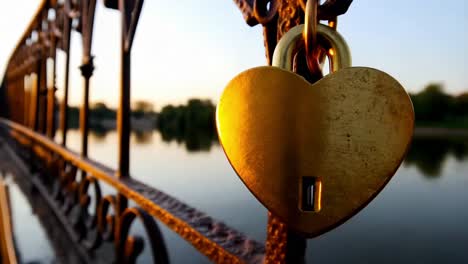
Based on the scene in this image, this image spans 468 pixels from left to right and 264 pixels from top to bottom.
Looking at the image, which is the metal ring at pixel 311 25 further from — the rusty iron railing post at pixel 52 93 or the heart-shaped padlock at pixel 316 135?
the rusty iron railing post at pixel 52 93

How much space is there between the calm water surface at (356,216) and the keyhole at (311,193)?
4.72 ft

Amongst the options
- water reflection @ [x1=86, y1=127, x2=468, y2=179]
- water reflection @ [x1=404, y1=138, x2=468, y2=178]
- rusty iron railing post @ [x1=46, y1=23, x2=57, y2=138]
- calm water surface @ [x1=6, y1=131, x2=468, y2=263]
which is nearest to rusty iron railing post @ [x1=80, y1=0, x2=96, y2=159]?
calm water surface @ [x1=6, y1=131, x2=468, y2=263]

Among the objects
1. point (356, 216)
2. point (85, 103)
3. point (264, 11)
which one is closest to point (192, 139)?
point (356, 216)

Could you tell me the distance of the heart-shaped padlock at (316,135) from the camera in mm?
230

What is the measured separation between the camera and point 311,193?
247mm

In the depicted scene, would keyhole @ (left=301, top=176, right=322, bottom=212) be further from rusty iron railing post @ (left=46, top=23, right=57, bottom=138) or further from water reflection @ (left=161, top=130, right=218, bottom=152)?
water reflection @ (left=161, top=130, right=218, bottom=152)

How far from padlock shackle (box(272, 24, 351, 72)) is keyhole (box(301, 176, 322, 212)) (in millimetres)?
104

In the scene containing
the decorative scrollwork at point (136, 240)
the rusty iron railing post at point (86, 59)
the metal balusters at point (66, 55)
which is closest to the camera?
the decorative scrollwork at point (136, 240)

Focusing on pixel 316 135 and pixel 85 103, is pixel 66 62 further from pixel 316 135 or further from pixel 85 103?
pixel 316 135

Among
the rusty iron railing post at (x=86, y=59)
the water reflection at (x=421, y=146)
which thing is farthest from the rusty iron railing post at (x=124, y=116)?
the water reflection at (x=421, y=146)

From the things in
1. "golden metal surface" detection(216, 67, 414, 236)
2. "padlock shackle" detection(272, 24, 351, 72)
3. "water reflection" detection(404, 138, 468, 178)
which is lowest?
"water reflection" detection(404, 138, 468, 178)

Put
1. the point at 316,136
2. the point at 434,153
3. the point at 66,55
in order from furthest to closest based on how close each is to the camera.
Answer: the point at 434,153 → the point at 66,55 → the point at 316,136

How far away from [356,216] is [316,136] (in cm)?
803

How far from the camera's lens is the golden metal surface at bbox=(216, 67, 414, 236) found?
0.76 ft
